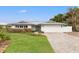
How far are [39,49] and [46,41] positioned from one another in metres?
0.36

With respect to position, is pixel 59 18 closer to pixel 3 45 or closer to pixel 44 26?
pixel 44 26

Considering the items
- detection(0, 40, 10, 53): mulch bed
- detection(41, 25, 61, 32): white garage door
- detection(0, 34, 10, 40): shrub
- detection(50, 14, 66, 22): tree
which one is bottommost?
detection(0, 40, 10, 53): mulch bed

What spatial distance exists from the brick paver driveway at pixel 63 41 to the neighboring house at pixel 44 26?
146mm

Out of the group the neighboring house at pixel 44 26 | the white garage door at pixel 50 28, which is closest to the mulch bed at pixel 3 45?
the neighboring house at pixel 44 26

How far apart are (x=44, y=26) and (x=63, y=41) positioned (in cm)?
66

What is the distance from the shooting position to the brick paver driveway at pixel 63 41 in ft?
21.6

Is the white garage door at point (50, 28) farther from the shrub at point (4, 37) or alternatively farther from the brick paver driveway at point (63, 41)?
the shrub at point (4, 37)

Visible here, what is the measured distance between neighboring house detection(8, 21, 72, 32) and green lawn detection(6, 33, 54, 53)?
218mm

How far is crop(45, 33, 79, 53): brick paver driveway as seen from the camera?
6.59m

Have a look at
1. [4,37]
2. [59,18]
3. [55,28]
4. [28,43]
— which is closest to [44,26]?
[55,28]

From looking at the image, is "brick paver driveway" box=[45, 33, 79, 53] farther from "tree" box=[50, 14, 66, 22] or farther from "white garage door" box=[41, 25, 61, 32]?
"tree" box=[50, 14, 66, 22]

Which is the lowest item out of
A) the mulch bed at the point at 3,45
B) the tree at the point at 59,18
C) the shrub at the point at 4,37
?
the mulch bed at the point at 3,45

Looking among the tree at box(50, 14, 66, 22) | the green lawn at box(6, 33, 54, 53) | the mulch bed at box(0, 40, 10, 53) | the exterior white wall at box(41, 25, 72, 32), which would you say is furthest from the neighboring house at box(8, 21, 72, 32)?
the mulch bed at box(0, 40, 10, 53)
